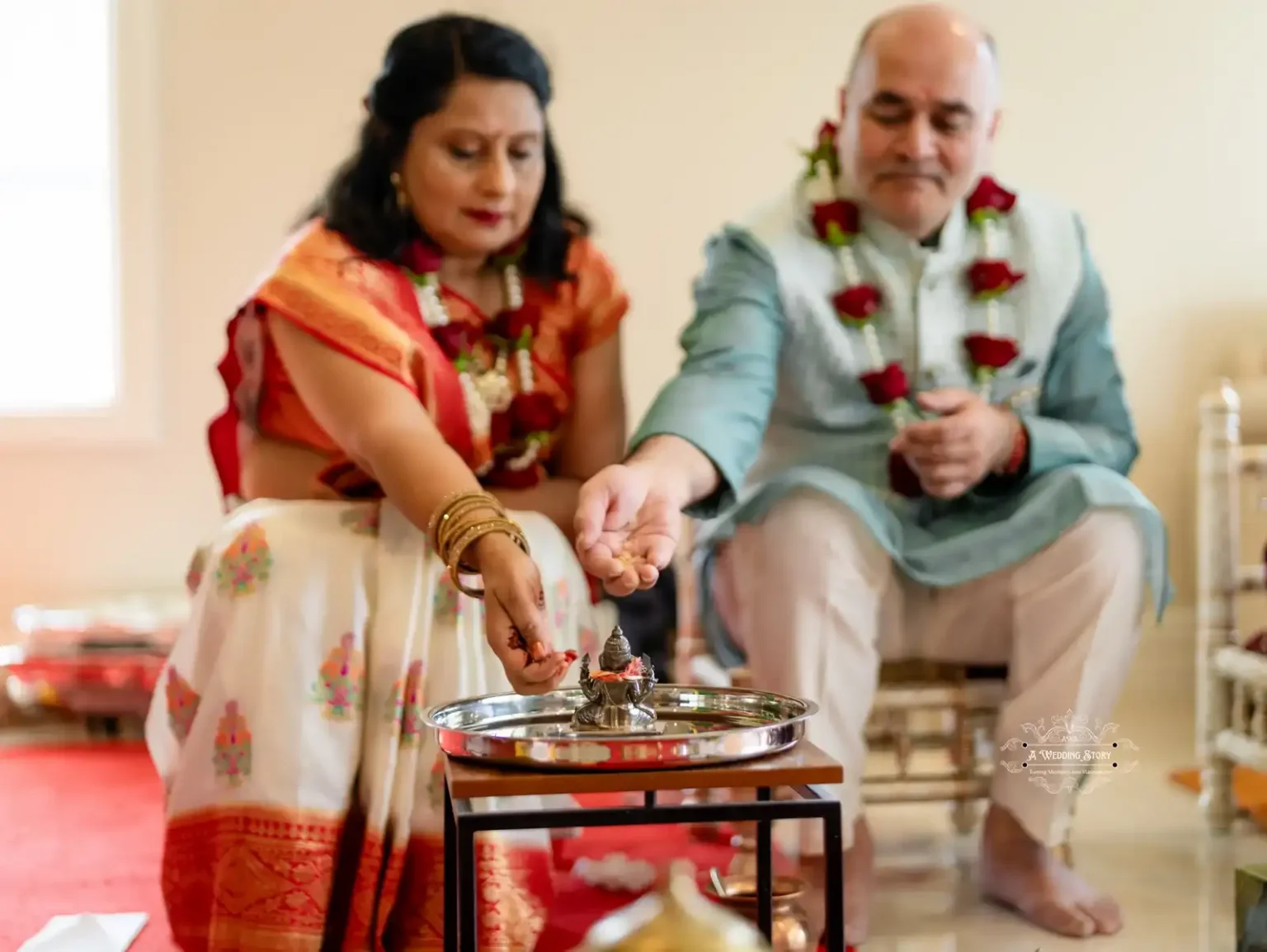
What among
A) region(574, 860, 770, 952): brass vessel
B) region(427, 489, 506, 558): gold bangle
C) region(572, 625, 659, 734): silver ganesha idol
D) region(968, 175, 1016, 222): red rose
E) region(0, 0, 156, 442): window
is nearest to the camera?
→ region(574, 860, 770, 952): brass vessel

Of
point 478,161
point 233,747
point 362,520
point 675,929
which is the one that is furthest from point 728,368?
point 675,929

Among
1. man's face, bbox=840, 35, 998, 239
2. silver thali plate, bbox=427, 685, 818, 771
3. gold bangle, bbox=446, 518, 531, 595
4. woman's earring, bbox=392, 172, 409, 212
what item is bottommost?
silver thali plate, bbox=427, 685, 818, 771

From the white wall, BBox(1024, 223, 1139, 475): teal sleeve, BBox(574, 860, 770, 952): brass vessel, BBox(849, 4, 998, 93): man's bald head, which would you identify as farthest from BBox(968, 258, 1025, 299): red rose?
the white wall

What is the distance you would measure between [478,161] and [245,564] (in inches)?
22.1

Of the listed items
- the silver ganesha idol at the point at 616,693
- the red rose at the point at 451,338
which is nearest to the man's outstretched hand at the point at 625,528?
the silver ganesha idol at the point at 616,693

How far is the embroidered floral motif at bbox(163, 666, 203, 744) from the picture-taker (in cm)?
154

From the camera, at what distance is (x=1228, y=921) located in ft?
5.41

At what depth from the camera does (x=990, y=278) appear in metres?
1.83

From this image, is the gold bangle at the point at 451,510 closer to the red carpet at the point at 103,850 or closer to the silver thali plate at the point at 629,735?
the silver thali plate at the point at 629,735

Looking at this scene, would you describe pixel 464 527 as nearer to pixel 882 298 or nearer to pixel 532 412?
pixel 532 412

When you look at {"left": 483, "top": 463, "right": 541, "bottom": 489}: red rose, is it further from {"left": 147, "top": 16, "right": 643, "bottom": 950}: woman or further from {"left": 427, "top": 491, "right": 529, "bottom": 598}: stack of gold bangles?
{"left": 427, "top": 491, "right": 529, "bottom": 598}: stack of gold bangles

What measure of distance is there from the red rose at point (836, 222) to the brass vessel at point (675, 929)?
1.22 metres

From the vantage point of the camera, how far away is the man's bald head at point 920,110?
1.73 meters

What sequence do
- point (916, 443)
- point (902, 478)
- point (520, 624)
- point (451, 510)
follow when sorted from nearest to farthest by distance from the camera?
1. point (520, 624)
2. point (451, 510)
3. point (916, 443)
4. point (902, 478)
